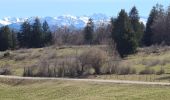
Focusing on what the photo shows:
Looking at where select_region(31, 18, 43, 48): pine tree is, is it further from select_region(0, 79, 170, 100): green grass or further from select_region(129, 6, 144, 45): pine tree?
select_region(0, 79, 170, 100): green grass

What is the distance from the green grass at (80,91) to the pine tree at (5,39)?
55.1 m

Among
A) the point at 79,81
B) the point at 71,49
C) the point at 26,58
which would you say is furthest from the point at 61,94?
the point at 71,49

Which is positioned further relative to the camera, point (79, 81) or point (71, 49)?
point (71, 49)

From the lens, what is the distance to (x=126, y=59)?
68.8 m

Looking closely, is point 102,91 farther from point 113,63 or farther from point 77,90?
point 113,63

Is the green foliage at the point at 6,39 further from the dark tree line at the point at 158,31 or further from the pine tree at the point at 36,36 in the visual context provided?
the dark tree line at the point at 158,31

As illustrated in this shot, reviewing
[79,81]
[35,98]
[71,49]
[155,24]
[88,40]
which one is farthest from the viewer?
[88,40]

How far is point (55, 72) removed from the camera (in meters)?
54.8

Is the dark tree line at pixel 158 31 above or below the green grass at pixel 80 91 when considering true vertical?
above

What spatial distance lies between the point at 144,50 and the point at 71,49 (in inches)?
521

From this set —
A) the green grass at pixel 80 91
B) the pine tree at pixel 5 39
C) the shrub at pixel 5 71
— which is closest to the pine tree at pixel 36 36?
the pine tree at pixel 5 39

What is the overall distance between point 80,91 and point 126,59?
28278 mm

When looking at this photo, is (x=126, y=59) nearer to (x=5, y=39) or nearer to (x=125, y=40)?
(x=125, y=40)

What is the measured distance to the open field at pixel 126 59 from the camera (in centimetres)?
4981
